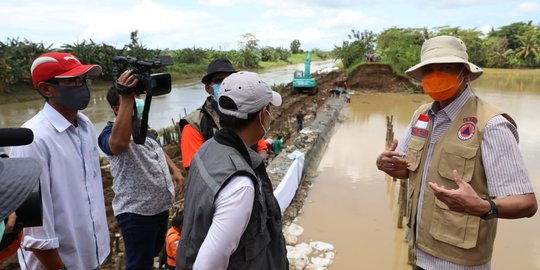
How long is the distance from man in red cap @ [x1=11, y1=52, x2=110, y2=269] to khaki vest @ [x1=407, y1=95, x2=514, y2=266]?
1.85 m

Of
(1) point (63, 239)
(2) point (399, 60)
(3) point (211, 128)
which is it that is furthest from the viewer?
(2) point (399, 60)

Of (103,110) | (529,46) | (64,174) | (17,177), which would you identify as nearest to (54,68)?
(64,174)

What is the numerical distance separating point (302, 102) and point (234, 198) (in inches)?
627

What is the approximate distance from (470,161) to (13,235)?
1.90 m

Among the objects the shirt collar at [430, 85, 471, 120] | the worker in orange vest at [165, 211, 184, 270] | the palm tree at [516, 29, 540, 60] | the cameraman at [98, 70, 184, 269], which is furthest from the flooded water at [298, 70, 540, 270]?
the palm tree at [516, 29, 540, 60]

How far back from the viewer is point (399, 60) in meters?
25.5

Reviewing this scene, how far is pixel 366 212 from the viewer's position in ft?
19.6

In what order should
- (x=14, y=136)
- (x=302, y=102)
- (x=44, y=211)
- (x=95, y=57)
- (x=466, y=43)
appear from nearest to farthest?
(x=14, y=136)
(x=44, y=211)
(x=302, y=102)
(x=95, y=57)
(x=466, y=43)

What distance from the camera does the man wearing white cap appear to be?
1.23 meters

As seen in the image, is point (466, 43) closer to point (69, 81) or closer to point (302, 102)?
point (302, 102)

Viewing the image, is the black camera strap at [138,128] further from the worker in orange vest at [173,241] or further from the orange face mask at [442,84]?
the orange face mask at [442,84]

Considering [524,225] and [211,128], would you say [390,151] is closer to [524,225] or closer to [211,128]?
[211,128]

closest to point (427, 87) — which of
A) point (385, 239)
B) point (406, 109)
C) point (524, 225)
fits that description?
point (385, 239)

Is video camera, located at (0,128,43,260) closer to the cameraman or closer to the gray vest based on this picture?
the gray vest
